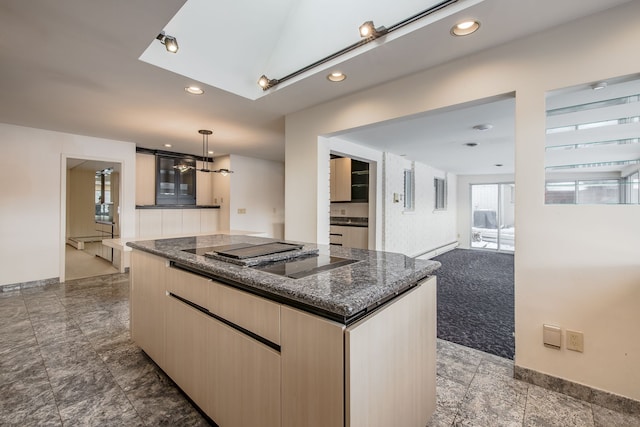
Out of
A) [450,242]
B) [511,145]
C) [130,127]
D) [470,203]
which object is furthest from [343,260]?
[470,203]

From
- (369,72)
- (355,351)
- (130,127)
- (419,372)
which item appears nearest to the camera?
(355,351)

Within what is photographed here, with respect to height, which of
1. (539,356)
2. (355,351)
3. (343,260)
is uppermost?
(343,260)

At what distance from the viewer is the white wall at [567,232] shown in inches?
60.8

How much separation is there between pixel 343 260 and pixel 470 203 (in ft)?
27.1

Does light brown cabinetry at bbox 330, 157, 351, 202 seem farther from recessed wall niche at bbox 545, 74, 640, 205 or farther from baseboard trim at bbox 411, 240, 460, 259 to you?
recessed wall niche at bbox 545, 74, 640, 205

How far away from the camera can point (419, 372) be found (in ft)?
4.26

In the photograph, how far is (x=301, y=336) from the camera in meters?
0.97

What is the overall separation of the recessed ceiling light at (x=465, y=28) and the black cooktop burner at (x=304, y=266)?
1570 millimetres

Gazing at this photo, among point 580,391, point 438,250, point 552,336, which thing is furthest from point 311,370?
point 438,250

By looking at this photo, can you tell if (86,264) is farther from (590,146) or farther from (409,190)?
(590,146)

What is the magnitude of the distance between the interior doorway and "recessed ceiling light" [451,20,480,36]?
7.27 meters

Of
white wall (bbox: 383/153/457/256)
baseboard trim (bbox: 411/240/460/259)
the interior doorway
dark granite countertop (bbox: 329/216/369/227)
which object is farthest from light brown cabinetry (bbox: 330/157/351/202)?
the interior doorway

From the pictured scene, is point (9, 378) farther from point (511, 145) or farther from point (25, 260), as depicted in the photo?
point (511, 145)

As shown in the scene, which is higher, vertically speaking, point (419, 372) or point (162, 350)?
point (419, 372)
